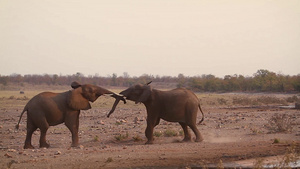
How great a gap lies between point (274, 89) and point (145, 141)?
44.1 meters

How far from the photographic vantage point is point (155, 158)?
12617mm

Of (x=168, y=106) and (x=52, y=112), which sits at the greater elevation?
(x=168, y=106)

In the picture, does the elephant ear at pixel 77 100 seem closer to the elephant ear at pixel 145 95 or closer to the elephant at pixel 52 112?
the elephant at pixel 52 112

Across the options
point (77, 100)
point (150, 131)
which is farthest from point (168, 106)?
point (77, 100)

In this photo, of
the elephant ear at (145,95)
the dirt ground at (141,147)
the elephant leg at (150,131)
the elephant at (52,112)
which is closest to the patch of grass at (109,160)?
the dirt ground at (141,147)

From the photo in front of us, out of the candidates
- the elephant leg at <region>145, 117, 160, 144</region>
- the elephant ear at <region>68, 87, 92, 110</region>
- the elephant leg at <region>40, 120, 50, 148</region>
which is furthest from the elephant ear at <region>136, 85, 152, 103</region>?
the elephant leg at <region>40, 120, 50, 148</region>

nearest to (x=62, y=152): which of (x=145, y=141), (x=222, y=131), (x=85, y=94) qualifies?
(x=85, y=94)

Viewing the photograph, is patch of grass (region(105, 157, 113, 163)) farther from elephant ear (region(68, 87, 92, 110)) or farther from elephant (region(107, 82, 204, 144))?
elephant (region(107, 82, 204, 144))

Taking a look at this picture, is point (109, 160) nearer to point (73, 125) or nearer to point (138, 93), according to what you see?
point (73, 125)

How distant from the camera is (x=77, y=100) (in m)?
15.4

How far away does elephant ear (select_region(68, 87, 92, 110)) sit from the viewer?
598 inches

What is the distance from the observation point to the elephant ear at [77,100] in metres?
15.2

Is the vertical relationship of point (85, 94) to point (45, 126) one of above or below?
above

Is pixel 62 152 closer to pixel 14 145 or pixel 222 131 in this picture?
pixel 14 145
